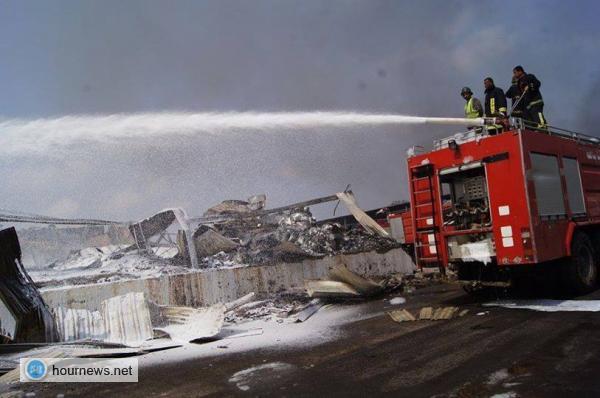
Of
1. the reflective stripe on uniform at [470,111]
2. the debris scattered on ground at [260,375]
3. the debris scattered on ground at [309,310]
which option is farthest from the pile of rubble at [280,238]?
the debris scattered on ground at [260,375]

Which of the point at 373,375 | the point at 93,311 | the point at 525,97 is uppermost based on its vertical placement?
the point at 525,97

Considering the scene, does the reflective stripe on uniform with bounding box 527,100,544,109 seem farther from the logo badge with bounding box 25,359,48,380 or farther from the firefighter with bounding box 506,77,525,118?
the logo badge with bounding box 25,359,48,380

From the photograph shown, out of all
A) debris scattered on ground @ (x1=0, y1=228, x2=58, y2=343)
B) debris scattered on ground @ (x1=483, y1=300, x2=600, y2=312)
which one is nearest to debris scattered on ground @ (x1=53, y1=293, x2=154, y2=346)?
debris scattered on ground @ (x1=0, y1=228, x2=58, y2=343)

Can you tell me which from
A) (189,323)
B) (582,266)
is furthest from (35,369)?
(582,266)

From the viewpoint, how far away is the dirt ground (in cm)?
403

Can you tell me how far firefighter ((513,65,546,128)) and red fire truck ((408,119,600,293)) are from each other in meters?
0.79

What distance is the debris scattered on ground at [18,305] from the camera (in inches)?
266

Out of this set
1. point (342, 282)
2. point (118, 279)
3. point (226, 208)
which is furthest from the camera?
point (226, 208)

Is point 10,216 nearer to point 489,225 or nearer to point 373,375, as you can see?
point 373,375

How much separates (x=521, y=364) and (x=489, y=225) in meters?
3.57

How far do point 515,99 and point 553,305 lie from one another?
4478 millimetres

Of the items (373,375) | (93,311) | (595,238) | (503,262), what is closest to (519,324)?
(503,262)

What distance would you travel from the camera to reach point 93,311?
7918mm

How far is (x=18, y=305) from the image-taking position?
6961mm
